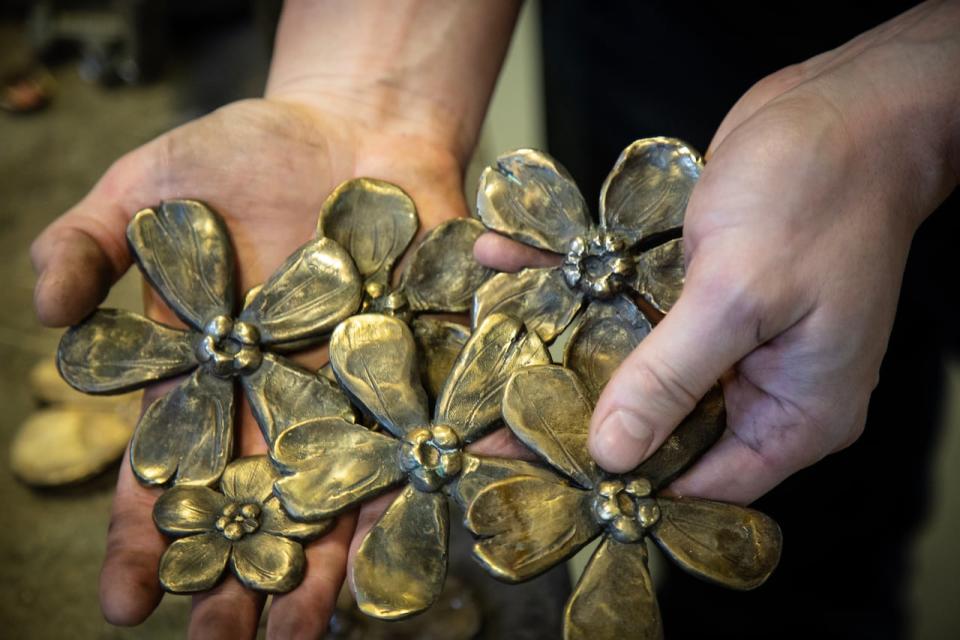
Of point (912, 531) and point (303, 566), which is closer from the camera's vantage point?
point (303, 566)

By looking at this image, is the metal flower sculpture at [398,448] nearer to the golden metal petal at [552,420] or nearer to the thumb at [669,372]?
the golden metal petal at [552,420]

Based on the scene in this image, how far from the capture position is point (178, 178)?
1.10m

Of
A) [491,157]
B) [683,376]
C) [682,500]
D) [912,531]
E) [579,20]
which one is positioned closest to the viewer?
[683,376]

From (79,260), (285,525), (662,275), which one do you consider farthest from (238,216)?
(662,275)

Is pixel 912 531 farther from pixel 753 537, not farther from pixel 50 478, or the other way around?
pixel 50 478

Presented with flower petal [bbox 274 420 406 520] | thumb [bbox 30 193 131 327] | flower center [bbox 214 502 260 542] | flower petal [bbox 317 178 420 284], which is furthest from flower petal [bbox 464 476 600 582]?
thumb [bbox 30 193 131 327]

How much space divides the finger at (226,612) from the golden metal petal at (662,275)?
1.74ft

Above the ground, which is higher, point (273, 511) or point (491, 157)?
point (273, 511)

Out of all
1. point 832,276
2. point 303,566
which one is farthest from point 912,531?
point 303,566

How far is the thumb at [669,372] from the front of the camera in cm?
80

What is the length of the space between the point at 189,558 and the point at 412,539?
22 centimetres

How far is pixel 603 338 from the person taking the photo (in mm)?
1022

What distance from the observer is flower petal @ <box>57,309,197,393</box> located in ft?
3.36

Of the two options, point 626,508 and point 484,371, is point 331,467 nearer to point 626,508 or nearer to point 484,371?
point 484,371
